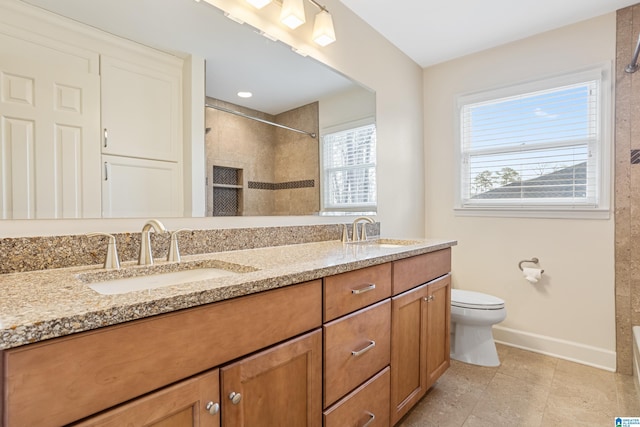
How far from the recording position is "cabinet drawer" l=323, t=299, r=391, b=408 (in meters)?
1.12

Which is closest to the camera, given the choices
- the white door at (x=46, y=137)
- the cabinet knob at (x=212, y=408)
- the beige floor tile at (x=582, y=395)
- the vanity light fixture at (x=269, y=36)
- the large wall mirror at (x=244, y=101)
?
the cabinet knob at (x=212, y=408)

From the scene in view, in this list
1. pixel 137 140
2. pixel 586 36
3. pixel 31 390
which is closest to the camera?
pixel 31 390

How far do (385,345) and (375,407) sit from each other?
25 centimetres

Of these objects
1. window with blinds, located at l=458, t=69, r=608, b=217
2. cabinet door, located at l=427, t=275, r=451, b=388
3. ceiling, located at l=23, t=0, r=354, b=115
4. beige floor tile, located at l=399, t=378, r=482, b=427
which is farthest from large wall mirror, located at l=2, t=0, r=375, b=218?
window with blinds, located at l=458, t=69, r=608, b=217

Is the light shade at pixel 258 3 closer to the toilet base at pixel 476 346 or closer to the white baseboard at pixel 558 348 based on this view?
the toilet base at pixel 476 346

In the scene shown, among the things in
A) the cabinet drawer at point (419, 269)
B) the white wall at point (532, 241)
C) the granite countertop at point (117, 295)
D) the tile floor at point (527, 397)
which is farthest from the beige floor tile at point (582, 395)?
the granite countertop at point (117, 295)

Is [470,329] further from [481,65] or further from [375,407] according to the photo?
[481,65]

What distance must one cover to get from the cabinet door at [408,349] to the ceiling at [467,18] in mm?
1773

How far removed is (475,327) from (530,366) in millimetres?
443

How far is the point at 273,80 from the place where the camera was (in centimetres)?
167

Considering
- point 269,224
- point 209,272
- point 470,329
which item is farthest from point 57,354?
point 470,329

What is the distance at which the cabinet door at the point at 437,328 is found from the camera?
1.72m

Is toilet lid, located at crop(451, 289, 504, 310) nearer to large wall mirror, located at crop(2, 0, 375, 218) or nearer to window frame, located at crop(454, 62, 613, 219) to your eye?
window frame, located at crop(454, 62, 613, 219)

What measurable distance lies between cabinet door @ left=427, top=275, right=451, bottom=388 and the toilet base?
1.54 feet
